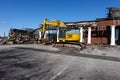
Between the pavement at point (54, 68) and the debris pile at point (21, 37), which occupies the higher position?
the debris pile at point (21, 37)

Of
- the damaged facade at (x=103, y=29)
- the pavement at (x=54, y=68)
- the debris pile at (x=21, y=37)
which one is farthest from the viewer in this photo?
the debris pile at (x=21, y=37)

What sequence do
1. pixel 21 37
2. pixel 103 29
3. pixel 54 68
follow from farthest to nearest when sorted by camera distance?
pixel 21 37, pixel 103 29, pixel 54 68

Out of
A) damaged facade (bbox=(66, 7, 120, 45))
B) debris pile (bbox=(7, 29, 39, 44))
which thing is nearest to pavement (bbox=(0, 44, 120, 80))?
damaged facade (bbox=(66, 7, 120, 45))

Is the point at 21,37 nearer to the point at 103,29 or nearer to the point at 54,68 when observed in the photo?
the point at 103,29

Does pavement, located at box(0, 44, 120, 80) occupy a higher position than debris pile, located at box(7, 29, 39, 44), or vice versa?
debris pile, located at box(7, 29, 39, 44)

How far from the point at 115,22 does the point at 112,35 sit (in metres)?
2.57

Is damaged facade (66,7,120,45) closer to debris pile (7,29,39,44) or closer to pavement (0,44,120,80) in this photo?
debris pile (7,29,39,44)

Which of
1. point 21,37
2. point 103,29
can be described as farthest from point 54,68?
point 21,37

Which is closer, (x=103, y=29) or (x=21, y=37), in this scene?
(x=103, y=29)

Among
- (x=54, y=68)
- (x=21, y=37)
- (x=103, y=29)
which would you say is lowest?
(x=54, y=68)

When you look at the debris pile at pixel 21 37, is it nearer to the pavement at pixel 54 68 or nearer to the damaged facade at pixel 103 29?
the damaged facade at pixel 103 29

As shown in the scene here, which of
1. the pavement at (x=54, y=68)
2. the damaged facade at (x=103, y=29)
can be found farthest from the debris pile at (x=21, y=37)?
the pavement at (x=54, y=68)

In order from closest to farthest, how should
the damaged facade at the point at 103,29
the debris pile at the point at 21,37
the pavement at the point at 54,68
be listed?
the pavement at the point at 54,68 → the damaged facade at the point at 103,29 → the debris pile at the point at 21,37

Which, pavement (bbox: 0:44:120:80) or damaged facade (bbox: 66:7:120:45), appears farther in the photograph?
damaged facade (bbox: 66:7:120:45)
